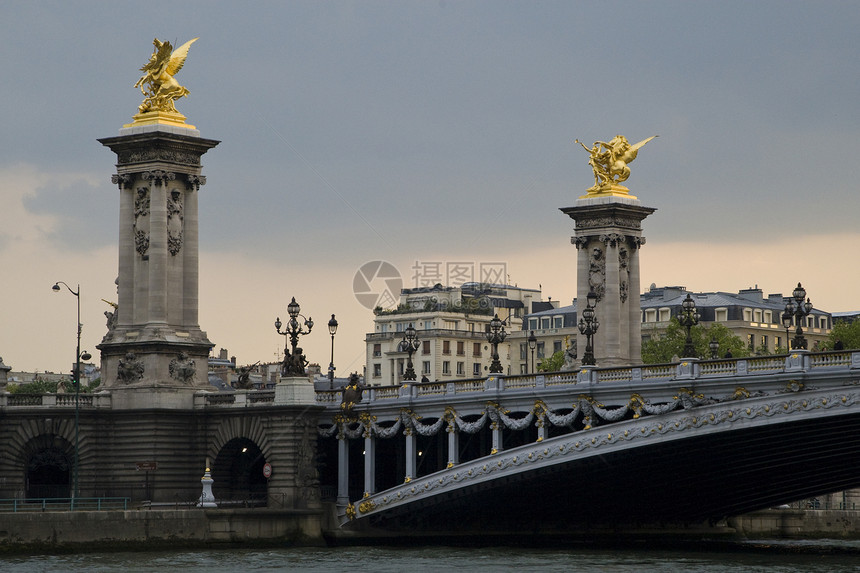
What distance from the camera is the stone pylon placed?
282ft

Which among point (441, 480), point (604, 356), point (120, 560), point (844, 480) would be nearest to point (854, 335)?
point (604, 356)

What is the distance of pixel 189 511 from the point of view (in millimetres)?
78312

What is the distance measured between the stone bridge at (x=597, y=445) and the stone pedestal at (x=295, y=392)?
1091 millimetres

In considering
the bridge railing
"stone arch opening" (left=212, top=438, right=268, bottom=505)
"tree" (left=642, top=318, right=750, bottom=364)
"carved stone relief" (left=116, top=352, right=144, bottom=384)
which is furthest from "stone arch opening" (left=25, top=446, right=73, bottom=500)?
"tree" (left=642, top=318, right=750, bottom=364)

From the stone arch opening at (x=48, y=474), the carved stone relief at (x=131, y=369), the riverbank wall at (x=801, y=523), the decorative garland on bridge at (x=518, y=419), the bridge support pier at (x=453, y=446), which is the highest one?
the carved stone relief at (x=131, y=369)

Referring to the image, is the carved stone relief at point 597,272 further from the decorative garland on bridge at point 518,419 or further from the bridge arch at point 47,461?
the bridge arch at point 47,461

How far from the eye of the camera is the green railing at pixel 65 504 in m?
76.5

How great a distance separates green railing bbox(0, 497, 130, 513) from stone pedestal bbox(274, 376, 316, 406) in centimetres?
719

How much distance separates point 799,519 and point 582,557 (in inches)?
1036

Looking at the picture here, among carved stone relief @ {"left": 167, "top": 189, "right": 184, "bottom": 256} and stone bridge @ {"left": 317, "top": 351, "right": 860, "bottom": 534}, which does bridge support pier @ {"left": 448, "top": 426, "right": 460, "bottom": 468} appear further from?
carved stone relief @ {"left": 167, "top": 189, "right": 184, "bottom": 256}

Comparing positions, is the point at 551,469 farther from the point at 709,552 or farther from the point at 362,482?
the point at 362,482

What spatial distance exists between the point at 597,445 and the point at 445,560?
6594 millimetres

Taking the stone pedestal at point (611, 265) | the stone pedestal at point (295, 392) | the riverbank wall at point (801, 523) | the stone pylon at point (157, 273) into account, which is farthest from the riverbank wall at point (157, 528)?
the stone pedestal at point (611, 265)

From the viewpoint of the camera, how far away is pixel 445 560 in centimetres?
7512
